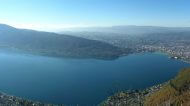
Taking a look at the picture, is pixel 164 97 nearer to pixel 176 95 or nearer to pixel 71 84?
pixel 176 95

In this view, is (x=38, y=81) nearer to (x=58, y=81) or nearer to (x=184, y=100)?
(x=58, y=81)

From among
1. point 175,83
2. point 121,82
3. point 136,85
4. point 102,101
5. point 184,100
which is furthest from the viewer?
point 121,82

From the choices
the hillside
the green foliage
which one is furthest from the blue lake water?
the green foliage

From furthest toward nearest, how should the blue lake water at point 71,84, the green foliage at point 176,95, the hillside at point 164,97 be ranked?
1. the blue lake water at point 71,84
2. the hillside at point 164,97
3. the green foliage at point 176,95

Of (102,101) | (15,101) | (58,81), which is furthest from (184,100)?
(58,81)

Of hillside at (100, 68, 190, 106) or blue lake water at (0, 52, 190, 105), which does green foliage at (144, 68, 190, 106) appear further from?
blue lake water at (0, 52, 190, 105)

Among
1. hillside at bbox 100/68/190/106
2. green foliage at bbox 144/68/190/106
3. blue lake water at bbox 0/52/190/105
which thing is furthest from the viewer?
blue lake water at bbox 0/52/190/105

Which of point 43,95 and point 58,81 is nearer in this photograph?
point 43,95

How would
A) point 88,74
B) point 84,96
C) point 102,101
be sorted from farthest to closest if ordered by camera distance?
A: point 88,74
point 84,96
point 102,101

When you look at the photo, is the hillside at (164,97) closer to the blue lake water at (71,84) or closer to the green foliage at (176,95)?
the green foliage at (176,95)

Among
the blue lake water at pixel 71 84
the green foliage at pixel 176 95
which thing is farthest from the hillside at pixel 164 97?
the blue lake water at pixel 71 84

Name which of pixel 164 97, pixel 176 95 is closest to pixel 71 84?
pixel 164 97
